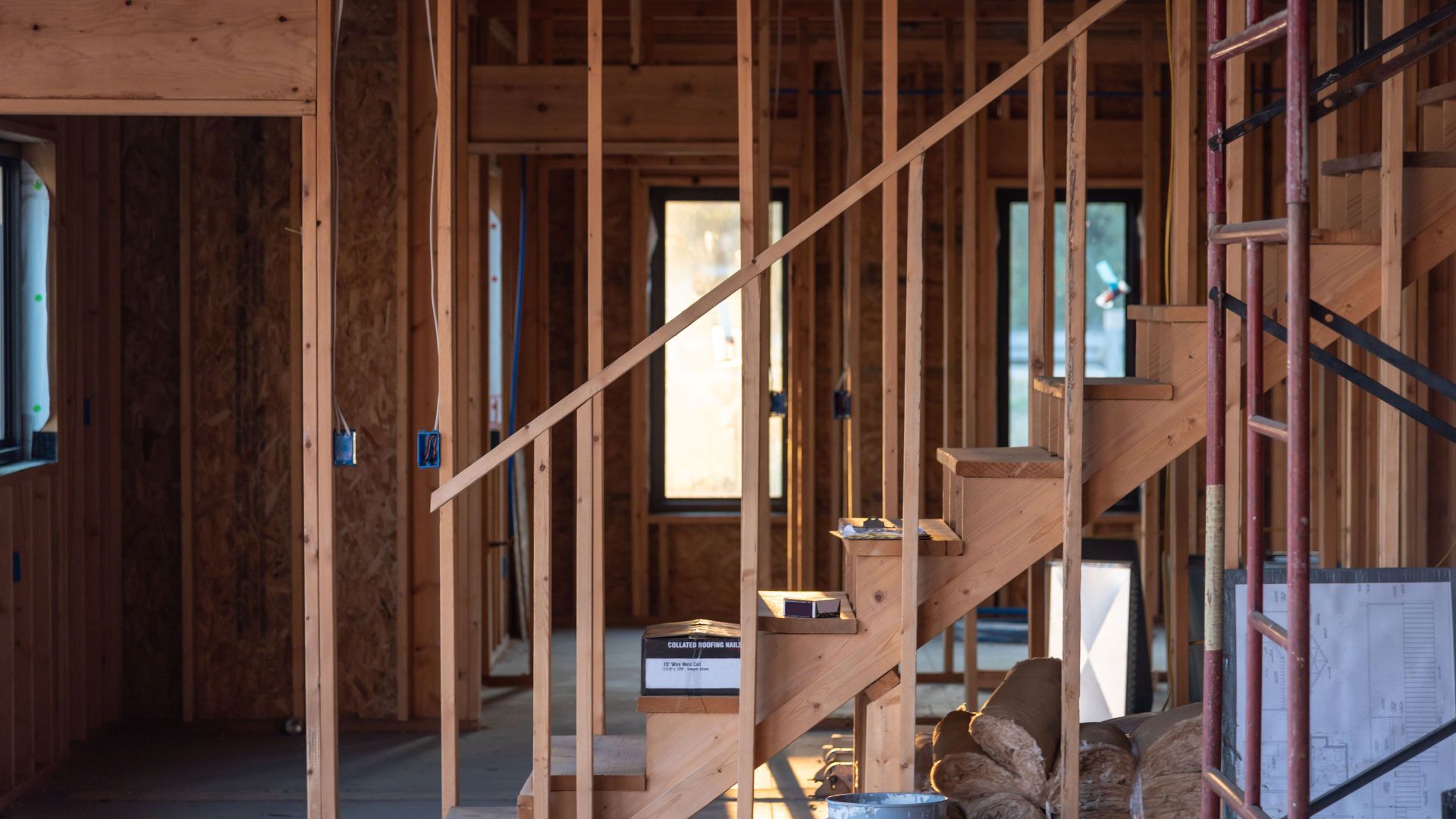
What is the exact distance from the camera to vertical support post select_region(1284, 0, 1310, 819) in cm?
249

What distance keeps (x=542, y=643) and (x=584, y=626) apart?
0.12 m

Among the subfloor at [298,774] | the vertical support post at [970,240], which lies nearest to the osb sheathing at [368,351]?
the subfloor at [298,774]

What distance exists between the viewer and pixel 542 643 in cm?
375

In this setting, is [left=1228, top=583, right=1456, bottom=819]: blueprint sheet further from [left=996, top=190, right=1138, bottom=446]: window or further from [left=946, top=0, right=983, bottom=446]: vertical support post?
[left=996, top=190, right=1138, bottom=446]: window

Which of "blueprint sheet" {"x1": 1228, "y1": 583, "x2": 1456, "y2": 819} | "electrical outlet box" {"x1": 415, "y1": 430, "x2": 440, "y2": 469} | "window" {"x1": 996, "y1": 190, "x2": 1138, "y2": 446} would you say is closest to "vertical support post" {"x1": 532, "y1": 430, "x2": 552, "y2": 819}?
"electrical outlet box" {"x1": 415, "y1": 430, "x2": 440, "y2": 469}

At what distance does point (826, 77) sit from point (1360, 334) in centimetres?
571

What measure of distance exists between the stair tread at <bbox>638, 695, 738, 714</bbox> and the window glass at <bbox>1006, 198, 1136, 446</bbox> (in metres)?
5.14

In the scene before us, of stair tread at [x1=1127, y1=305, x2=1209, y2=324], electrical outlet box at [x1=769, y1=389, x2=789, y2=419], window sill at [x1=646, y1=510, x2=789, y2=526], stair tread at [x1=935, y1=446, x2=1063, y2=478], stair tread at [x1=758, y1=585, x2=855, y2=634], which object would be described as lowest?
window sill at [x1=646, y1=510, x2=789, y2=526]

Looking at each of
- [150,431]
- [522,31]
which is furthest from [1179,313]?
[150,431]

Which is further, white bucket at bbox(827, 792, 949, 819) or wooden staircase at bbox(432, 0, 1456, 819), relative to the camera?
wooden staircase at bbox(432, 0, 1456, 819)

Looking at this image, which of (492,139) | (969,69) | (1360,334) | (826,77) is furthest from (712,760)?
(826,77)

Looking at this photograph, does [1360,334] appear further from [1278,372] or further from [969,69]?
[969,69]

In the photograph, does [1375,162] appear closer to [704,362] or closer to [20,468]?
[20,468]

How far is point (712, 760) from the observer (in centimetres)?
378
